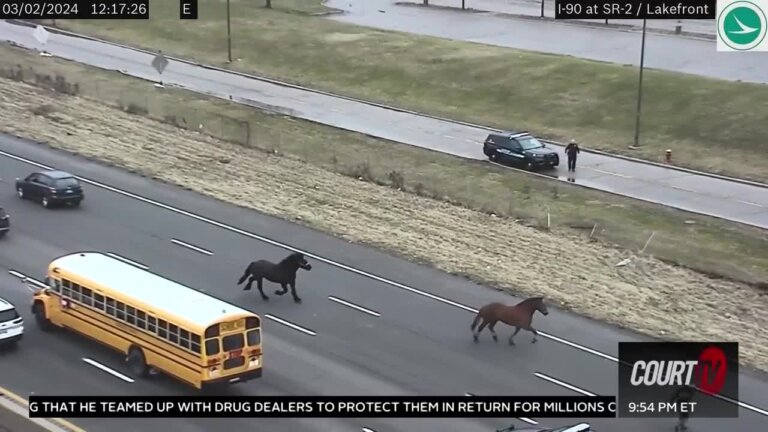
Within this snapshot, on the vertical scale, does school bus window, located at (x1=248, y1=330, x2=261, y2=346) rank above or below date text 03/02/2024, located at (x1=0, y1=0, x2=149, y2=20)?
below

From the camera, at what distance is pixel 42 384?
27.1m

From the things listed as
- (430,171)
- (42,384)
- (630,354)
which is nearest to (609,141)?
(430,171)

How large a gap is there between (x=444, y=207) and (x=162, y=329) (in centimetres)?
1967

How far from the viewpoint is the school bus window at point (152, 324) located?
2667cm

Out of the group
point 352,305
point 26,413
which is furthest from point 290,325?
point 26,413

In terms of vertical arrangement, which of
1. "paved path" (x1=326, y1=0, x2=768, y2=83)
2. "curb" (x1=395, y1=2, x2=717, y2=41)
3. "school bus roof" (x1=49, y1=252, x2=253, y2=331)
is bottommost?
"school bus roof" (x1=49, y1=252, x2=253, y2=331)

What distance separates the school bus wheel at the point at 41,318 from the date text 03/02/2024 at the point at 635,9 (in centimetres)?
3451

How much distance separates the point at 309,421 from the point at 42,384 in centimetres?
645

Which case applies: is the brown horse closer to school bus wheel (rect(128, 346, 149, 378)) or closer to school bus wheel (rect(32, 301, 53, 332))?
school bus wheel (rect(128, 346, 149, 378))

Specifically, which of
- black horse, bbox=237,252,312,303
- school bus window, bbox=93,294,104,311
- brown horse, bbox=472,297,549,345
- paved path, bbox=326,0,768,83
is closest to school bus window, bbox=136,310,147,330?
school bus window, bbox=93,294,104,311

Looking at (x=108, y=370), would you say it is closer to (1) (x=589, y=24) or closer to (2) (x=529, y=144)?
(2) (x=529, y=144)

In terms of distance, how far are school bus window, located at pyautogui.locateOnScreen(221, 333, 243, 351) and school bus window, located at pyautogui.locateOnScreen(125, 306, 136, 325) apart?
2.67 m

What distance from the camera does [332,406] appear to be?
26.6 meters

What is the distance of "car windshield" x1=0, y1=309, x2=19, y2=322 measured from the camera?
28.6m
